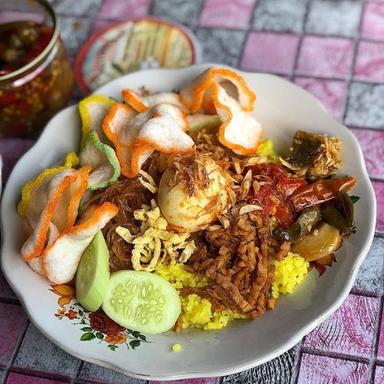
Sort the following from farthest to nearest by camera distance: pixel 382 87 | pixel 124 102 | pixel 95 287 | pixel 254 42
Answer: pixel 254 42, pixel 382 87, pixel 124 102, pixel 95 287

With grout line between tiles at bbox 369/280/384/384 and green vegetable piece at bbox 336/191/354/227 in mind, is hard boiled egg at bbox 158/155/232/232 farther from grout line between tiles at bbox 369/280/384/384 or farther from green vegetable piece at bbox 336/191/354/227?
grout line between tiles at bbox 369/280/384/384

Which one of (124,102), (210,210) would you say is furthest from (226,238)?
(124,102)

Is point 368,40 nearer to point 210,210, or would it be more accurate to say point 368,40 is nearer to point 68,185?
point 210,210

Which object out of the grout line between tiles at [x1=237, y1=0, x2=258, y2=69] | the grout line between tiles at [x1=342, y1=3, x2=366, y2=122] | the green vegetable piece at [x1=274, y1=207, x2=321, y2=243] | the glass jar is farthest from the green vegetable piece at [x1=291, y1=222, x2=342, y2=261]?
the glass jar

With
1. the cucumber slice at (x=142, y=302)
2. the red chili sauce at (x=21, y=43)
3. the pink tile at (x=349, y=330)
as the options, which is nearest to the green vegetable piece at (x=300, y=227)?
the pink tile at (x=349, y=330)

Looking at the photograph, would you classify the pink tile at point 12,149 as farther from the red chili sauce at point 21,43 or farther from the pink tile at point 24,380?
the pink tile at point 24,380

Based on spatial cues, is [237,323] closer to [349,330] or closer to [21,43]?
[349,330]
